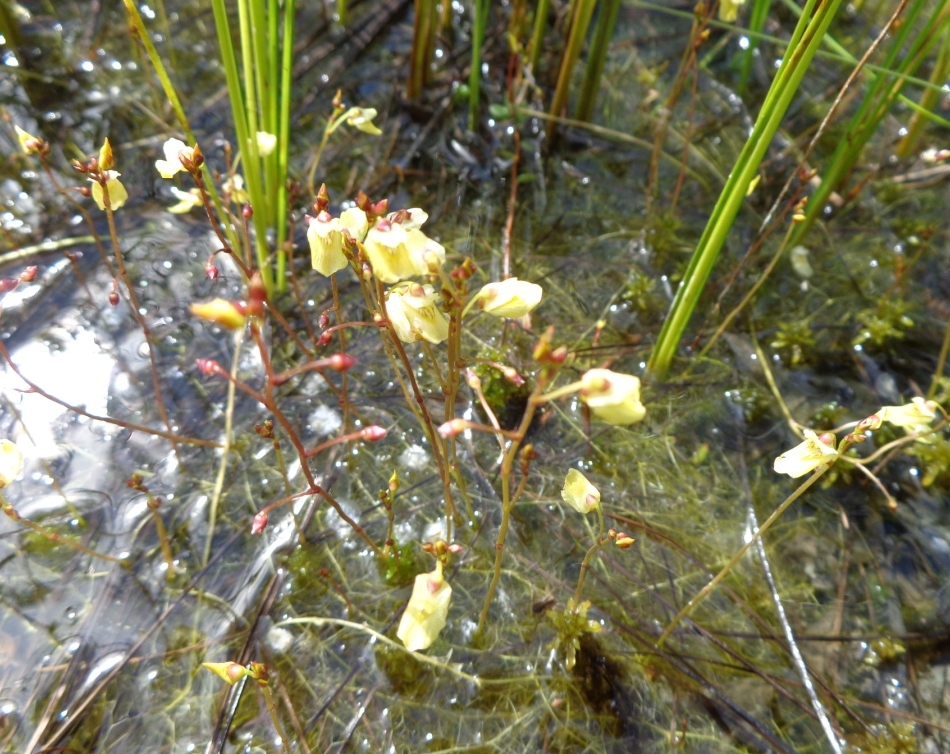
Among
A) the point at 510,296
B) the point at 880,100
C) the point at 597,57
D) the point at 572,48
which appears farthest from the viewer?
the point at 597,57

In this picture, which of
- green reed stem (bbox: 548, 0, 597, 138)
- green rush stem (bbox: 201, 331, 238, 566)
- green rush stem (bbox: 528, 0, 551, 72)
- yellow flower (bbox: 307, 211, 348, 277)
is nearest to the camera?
yellow flower (bbox: 307, 211, 348, 277)

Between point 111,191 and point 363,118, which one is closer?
point 111,191

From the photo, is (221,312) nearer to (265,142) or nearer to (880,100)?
(265,142)

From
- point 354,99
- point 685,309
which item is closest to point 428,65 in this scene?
point 354,99

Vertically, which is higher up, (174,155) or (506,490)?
(174,155)

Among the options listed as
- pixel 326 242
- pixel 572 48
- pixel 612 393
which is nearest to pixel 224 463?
pixel 326 242

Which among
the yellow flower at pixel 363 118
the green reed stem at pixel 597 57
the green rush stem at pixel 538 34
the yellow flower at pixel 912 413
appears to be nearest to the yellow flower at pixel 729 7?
the green reed stem at pixel 597 57

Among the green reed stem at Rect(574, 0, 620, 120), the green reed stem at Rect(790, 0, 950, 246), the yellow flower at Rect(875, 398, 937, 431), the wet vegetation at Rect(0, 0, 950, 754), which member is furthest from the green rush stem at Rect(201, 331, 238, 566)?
the green reed stem at Rect(790, 0, 950, 246)

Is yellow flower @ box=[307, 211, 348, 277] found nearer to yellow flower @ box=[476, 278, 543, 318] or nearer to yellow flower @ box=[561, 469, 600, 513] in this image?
yellow flower @ box=[476, 278, 543, 318]
